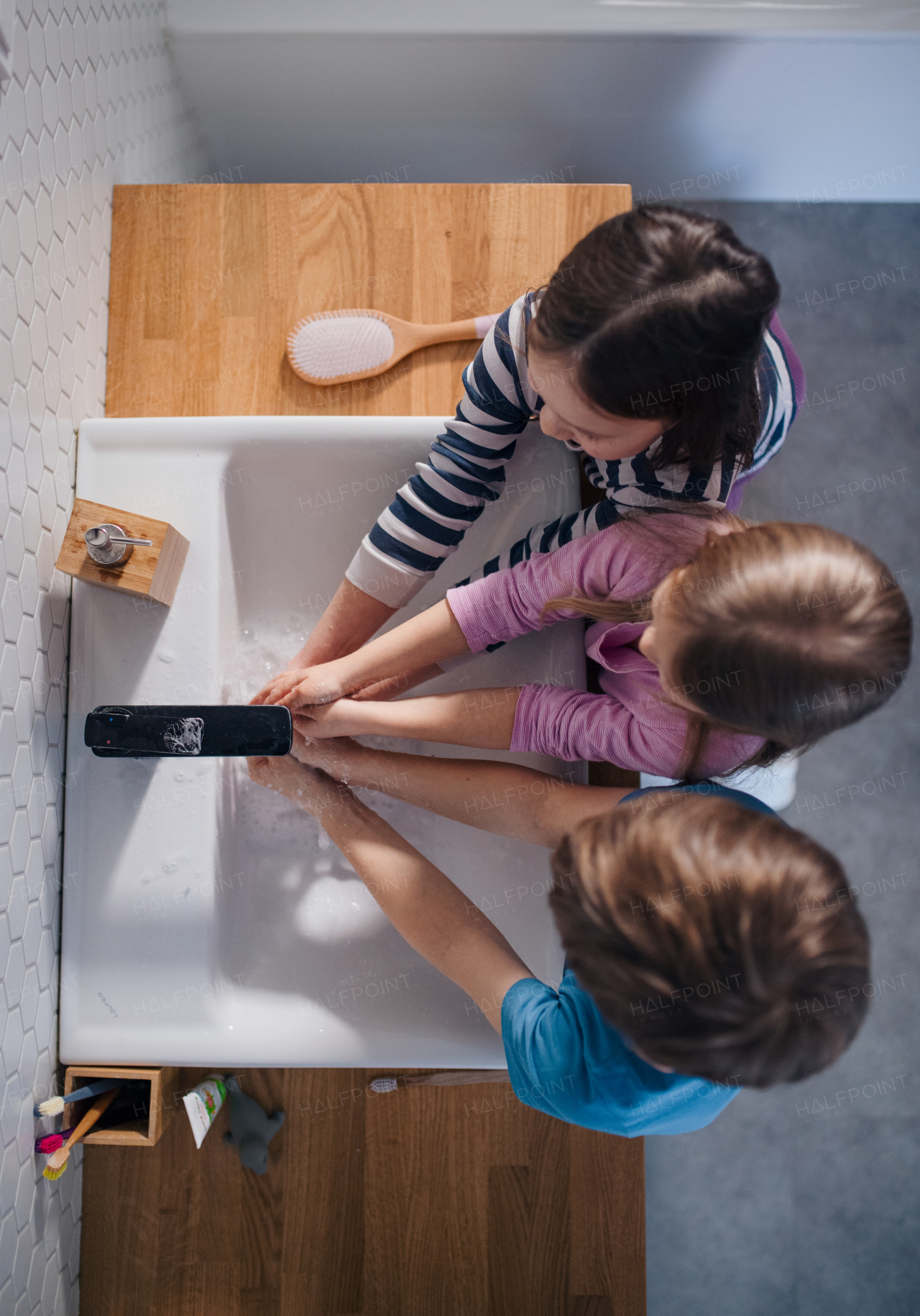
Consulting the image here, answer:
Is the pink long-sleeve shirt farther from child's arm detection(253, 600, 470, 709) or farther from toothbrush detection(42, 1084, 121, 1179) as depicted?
toothbrush detection(42, 1084, 121, 1179)

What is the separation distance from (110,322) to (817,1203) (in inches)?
63.4

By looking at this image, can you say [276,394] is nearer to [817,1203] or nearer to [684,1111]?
[684,1111]

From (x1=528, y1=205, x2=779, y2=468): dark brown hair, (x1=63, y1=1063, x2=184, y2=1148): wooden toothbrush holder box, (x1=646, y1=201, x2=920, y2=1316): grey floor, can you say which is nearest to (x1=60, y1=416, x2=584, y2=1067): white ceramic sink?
(x1=63, y1=1063, x2=184, y2=1148): wooden toothbrush holder box

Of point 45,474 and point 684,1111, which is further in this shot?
point 45,474

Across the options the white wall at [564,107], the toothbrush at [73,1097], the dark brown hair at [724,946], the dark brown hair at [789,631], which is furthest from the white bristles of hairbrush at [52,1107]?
the white wall at [564,107]

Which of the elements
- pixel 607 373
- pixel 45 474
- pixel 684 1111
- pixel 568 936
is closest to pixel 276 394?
pixel 45 474

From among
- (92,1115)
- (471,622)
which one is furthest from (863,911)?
(92,1115)

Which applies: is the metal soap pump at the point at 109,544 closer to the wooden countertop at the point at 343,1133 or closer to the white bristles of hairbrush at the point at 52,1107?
the wooden countertop at the point at 343,1133

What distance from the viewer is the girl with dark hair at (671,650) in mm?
545

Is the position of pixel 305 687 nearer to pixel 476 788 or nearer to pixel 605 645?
pixel 476 788

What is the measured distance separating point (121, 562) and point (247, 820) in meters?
0.33

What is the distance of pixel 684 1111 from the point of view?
25.5 inches

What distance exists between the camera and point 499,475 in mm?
826

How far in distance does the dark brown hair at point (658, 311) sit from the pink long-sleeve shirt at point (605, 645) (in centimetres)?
14
